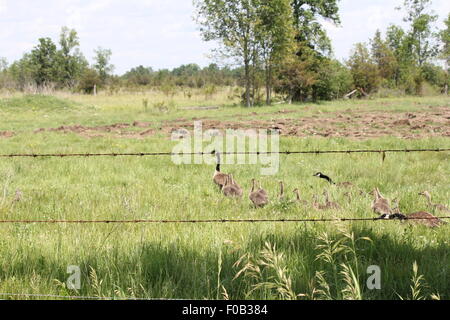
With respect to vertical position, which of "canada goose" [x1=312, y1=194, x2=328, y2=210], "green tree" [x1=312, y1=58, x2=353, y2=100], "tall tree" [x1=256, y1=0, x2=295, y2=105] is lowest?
"canada goose" [x1=312, y1=194, x2=328, y2=210]

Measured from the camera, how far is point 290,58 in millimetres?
34062

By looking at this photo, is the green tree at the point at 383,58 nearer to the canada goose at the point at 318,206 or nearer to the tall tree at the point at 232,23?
the tall tree at the point at 232,23

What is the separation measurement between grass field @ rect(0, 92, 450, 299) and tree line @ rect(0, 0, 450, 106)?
21384mm

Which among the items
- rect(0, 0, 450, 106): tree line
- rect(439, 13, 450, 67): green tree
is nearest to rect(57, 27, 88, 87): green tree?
rect(0, 0, 450, 106): tree line

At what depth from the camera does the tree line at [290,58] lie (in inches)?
1245

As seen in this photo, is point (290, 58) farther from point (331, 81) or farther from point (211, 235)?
point (211, 235)

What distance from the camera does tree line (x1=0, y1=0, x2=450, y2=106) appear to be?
104 feet

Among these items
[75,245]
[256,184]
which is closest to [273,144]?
[256,184]
